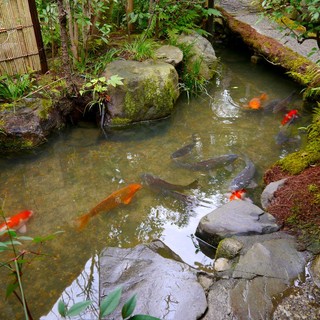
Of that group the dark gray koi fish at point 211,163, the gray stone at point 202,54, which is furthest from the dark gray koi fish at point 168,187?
the gray stone at point 202,54

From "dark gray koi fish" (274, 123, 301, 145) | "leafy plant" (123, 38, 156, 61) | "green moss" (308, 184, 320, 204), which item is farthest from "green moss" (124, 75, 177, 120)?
"green moss" (308, 184, 320, 204)

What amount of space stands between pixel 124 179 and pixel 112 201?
2.13 feet

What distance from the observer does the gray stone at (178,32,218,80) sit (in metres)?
6.96

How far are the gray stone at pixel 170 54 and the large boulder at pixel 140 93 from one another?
0.35 metres

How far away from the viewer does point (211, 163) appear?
482cm

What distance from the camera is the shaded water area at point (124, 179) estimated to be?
3529mm

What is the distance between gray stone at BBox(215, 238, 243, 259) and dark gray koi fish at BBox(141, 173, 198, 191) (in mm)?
1245

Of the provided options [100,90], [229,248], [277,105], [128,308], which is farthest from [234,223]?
[277,105]

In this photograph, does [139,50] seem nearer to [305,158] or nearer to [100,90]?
[100,90]

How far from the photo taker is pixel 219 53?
8.67 meters

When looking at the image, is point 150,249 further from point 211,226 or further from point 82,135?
point 82,135

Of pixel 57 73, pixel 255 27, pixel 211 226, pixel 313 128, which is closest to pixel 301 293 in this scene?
pixel 211 226

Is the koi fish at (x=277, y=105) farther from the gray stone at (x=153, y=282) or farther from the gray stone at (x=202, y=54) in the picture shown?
the gray stone at (x=153, y=282)

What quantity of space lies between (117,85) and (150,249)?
3.16 m
